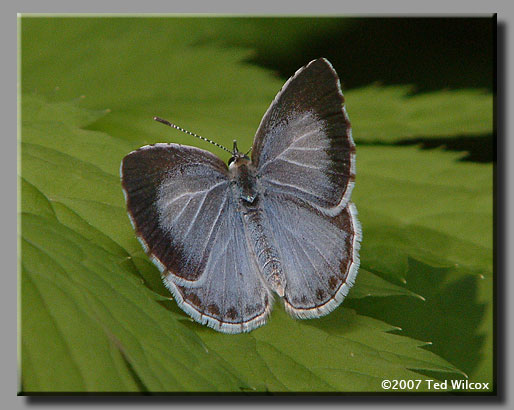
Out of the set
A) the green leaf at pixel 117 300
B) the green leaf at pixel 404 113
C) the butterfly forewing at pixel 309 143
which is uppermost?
the green leaf at pixel 404 113

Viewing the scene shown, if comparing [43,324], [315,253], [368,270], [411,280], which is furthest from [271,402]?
[411,280]

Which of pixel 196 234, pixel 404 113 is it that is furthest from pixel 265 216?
pixel 404 113

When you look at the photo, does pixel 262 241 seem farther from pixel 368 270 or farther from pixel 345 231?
pixel 368 270

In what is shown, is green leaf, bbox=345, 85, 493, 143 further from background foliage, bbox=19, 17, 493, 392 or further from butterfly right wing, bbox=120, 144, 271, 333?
butterfly right wing, bbox=120, 144, 271, 333

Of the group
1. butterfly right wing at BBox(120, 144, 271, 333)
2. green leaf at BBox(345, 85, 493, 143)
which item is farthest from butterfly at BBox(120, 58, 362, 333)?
green leaf at BBox(345, 85, 493, 143)

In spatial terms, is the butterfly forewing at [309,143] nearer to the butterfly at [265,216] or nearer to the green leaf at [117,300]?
the butterfly at [265,216]

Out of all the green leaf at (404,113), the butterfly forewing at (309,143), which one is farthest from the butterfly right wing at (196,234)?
the green leaf at (404,113)

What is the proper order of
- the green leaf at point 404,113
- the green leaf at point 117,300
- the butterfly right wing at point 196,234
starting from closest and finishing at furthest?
the green leaf at point 117,300, the butterfly right wing at point 196,234, the green leaf at point 404,113

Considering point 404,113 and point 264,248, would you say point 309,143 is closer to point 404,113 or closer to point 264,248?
point 264,248
